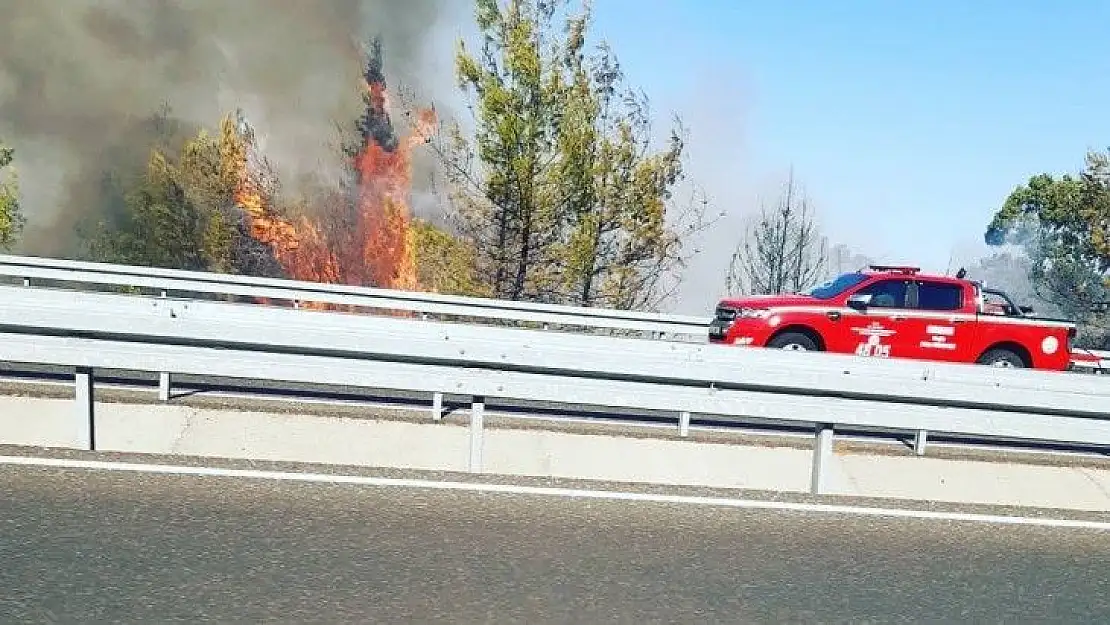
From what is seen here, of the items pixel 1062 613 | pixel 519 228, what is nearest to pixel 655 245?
pixel 519 228

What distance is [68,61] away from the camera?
358ft

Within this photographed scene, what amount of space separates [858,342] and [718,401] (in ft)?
23.3

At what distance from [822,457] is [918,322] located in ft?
24.1

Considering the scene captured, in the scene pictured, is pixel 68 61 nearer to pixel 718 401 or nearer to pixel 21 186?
pixel 21 186

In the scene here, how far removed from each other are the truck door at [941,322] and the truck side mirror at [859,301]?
2.01 feet

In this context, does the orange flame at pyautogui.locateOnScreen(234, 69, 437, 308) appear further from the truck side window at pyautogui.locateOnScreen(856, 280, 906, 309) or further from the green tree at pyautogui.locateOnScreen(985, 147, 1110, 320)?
the truck side window at pyautogui.locateOnScreen(856, 280, 906, 309)

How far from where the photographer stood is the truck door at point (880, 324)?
12.4m

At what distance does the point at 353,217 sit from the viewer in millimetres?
94188

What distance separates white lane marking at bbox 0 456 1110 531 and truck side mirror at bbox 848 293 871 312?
6.85 metres

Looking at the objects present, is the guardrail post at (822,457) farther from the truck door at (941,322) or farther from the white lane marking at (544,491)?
the truck door at (941,322)

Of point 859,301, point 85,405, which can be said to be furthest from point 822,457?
point 859,301

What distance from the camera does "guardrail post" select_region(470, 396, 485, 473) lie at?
6.09 metres

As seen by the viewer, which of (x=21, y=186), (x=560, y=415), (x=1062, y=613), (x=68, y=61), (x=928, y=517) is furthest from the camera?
(x=68, y=61)

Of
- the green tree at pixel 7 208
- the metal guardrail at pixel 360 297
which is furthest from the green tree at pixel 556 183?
the green tree at pixel 7 208
